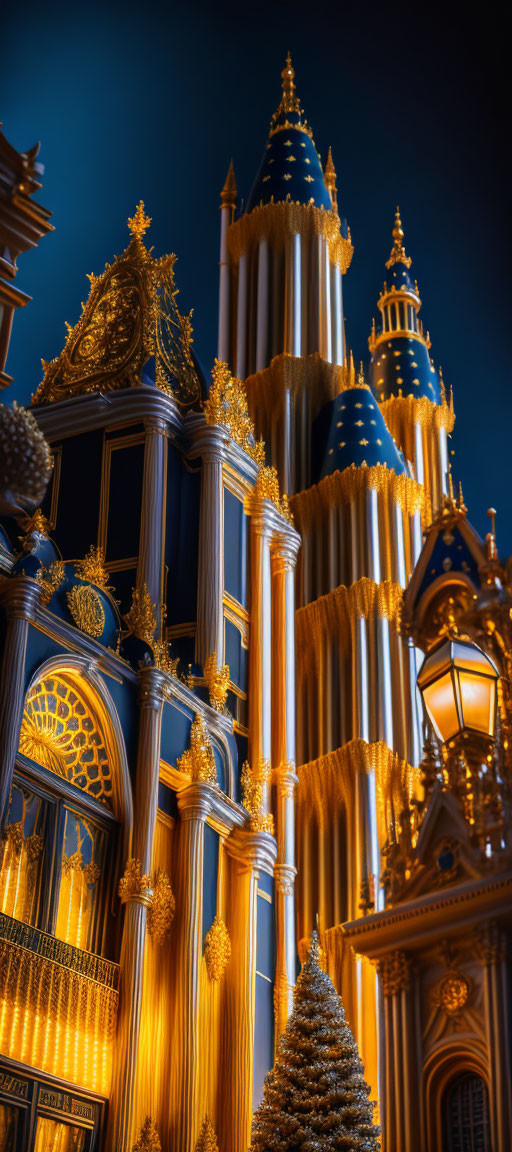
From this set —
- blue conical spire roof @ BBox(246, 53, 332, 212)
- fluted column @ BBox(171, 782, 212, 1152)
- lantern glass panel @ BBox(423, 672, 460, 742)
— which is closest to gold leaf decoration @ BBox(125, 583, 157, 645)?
fluted column @ BBox(171, 782, 212, 1152)

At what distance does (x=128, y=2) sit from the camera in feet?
112

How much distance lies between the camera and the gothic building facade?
451 inches

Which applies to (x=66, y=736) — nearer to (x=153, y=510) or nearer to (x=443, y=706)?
(x=153, y=510)

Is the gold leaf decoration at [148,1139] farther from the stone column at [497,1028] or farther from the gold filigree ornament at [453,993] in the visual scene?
the stone column at [497,1028]

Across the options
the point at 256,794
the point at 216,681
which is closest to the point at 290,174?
the point at 216,681

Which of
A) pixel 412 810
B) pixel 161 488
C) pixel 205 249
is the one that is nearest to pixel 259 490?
pixel 161 488

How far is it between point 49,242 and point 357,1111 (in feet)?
86.7

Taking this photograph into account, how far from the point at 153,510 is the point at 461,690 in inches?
706

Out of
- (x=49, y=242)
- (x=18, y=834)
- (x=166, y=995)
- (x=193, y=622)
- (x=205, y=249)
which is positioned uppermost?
(x=205, y=249)

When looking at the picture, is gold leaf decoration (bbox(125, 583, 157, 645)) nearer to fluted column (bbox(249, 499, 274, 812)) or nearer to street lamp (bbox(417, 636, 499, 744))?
fluted column (bbox(249, 499, 274, 812))

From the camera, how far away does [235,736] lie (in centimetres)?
2952

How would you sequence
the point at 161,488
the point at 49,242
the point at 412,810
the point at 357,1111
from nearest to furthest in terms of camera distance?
the point at 412,810 < the point at 357,1111 < the point at 161,488 < the point at 49,242

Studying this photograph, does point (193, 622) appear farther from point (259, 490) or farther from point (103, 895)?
point (103, 895)

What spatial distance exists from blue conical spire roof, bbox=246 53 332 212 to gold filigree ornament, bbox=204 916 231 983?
77.7 feet
